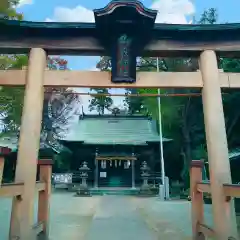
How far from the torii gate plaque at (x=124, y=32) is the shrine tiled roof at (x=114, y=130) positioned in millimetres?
14430

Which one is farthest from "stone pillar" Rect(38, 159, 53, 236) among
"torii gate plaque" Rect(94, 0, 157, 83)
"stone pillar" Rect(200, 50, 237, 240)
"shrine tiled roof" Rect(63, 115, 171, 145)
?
"shrine tiled roof" Rect(63, 115, 171, 145)

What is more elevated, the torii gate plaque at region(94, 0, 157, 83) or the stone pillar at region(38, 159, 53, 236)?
the torii gate plaque at region(94, 0, 157, 83)

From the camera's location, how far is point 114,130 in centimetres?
2255

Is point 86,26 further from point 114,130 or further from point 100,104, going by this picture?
point 100,104

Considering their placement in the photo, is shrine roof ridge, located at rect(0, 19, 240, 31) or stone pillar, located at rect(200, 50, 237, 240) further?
shrine roof ridge, located at rect(0, 19, 240, 31)

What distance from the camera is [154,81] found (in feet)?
16.1

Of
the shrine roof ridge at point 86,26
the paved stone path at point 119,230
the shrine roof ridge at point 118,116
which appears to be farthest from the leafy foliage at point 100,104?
the shrine roof ridge at point 86,26

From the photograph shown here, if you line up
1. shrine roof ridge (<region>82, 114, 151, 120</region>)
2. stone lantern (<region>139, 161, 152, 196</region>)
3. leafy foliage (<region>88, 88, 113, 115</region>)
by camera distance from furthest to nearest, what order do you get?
leafy foliage (<region>88, 88, 113, 115</region>)
shrine roof ridge (<region>82, 114, 151, 120</region>)
stone lantern (<region>139, 161, 152, 196</region>)

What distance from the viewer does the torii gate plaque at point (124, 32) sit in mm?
4543

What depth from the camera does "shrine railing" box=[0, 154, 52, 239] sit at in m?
3.80

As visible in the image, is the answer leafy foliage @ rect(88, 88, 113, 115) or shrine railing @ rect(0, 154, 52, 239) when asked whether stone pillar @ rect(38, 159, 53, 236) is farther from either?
leafy foliage @ rect(88, 88, 113, 115)

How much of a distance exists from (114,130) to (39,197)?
17617 mm

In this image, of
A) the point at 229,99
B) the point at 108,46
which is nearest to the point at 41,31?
the point at 108,46

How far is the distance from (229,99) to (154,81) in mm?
10922
